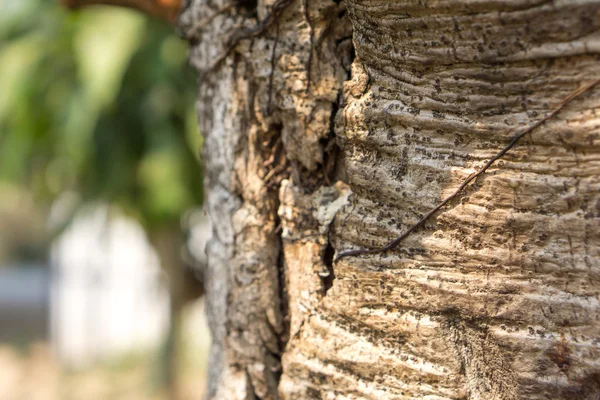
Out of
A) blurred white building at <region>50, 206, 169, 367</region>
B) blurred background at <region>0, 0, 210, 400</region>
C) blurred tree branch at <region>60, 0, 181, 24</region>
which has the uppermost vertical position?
blurred tree branch at <region>60, 0, 181, 24</region>

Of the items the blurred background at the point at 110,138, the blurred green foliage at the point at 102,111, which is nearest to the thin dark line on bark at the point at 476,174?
the blurred background at the point at 110,138

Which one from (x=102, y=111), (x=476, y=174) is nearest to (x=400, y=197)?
(x=476, y=174)

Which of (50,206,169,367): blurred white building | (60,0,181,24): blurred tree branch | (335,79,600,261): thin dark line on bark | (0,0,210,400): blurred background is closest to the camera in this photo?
(335,79,600,261): thin dark line on bark

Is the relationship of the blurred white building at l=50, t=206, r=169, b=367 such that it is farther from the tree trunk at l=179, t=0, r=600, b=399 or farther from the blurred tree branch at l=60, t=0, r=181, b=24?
the tree trunk at l=179, t=0, r=600, b=399

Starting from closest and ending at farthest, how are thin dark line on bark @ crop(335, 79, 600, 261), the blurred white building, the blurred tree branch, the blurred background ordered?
thin dark line on bark @ crop(335, 79, 600, 261) → the blurred tree branch → the blurred background → the blurred white building

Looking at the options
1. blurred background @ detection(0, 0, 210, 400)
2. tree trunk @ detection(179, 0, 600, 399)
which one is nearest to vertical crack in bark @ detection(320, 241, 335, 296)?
tree trunk @ detection(179, 0, 600, 399)

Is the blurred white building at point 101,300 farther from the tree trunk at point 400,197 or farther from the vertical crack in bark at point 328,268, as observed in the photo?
the vertical crack in bark at point 328,268

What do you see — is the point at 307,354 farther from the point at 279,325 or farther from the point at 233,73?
the point at 233,73
